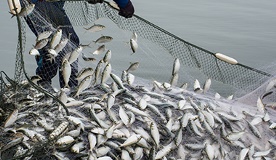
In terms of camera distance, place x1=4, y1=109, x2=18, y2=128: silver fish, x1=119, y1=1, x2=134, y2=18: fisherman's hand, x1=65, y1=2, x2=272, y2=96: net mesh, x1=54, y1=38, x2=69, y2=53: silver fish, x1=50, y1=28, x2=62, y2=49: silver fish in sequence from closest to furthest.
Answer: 1. x1=4, y1=109, x2=18, y2=128: silver fish
2. x1=50, y1=28, x2=62, y2=49: silver fish
3. x1=54, y1=38, x2=69, y2=53: silver fish
4. x1=119, y1=1, x2=134, y2=18: fisherman's hand
5. x1=65, y1=2, x2=272, y2=96: net mesh

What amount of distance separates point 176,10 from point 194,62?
9.30 metres

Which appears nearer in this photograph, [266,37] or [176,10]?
[266,37]

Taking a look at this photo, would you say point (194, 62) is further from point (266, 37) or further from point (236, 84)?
point (266, 37)

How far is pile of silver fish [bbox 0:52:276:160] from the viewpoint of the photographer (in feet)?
11.1

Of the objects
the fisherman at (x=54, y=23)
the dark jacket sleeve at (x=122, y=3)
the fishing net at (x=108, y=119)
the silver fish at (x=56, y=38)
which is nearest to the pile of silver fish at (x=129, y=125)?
the fishing net at (x=108, y=119)

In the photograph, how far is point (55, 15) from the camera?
5.32 m

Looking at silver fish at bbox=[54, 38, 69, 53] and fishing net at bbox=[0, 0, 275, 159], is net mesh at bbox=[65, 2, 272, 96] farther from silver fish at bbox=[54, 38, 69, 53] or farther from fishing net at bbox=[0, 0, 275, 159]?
silver fish at bbox=[54, 38, 69, 53]

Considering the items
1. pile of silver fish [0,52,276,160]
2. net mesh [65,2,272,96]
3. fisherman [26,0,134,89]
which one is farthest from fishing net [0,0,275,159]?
net mesh [65,2,272,96]

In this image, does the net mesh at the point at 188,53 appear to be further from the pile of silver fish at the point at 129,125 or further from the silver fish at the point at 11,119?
the silver fish at the point at 11,119

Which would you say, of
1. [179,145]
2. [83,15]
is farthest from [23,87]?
[83,15]

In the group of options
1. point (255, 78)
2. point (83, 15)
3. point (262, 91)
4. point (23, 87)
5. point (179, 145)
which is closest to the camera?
point (179, 145)

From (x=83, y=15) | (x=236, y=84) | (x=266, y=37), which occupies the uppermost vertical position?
(x=83, y=15)

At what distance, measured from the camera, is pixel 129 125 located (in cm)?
373

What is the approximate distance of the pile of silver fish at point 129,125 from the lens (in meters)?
3.40
